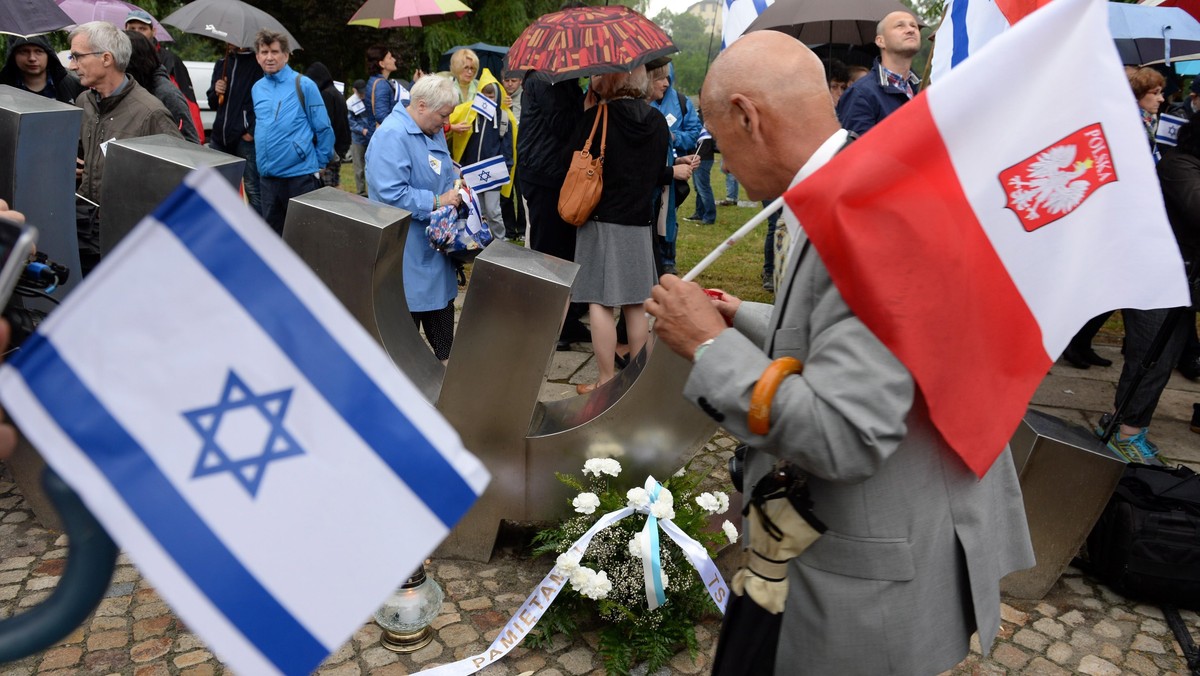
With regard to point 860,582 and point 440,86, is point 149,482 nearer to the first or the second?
point 860,582

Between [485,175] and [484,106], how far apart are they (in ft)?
7.33

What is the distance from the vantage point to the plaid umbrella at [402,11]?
32.6 ft

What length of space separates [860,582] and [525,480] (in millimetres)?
2128

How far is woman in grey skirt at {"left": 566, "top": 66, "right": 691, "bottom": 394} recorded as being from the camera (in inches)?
201

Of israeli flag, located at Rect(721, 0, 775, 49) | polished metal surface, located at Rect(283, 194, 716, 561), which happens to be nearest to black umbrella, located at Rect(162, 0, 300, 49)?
israeli flag, located at Rect(721, 0, 775, 49)

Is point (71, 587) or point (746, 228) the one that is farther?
point (746, 228)

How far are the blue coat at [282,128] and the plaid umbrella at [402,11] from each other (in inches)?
104

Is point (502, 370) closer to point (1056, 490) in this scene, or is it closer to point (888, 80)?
point (1056, 490)

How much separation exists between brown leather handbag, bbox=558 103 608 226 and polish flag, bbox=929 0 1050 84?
2004mm

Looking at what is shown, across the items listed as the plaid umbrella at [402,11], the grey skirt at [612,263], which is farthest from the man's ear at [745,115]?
the plaid umbrella at [402,11]

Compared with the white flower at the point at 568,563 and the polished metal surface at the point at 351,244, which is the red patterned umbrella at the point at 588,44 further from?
the white flower at the point at 568,563

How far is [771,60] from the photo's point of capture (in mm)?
1823

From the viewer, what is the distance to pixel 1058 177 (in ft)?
5.55

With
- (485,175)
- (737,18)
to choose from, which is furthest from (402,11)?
(485,175)
